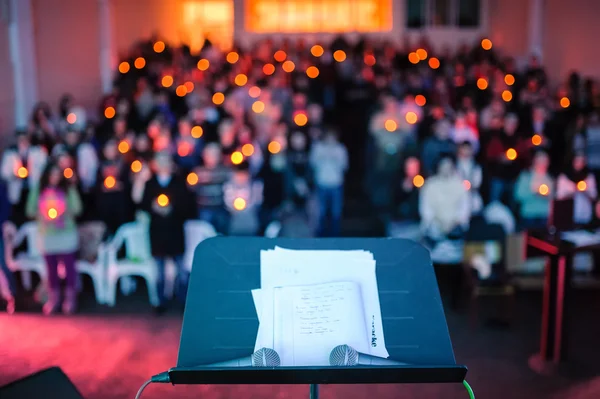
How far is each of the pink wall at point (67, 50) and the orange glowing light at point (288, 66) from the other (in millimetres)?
4069

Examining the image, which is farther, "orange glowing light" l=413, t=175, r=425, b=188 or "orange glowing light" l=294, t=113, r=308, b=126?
"orange glowing light" l=294, t=113, r=308, b=126

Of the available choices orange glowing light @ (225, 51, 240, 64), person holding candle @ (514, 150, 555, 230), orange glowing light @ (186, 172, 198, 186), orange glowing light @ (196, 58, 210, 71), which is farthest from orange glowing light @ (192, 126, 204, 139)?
orange glowing light @ (225, 51, 240, 64)

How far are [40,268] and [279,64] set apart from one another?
23.8 feet

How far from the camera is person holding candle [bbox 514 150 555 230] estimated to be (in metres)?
7.06

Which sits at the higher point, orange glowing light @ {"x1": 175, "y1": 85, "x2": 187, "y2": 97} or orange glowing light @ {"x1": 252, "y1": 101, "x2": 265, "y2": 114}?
orange glowing light @ {"x1": 175, "y1": 85, "x2": 187, "y2": 97}

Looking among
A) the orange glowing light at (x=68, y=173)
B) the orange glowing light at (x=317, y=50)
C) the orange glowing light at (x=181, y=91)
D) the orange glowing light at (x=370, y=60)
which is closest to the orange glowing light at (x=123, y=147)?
the orange glowing light at (x=68, y=173)

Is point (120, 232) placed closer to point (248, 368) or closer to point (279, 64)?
point (248, 368)

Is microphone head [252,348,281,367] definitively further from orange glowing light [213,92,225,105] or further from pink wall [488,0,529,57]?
pink wall [488,0,529,57]

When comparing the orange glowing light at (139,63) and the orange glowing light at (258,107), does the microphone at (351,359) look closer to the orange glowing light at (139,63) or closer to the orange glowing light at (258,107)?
the orange glowing light at (258,107)

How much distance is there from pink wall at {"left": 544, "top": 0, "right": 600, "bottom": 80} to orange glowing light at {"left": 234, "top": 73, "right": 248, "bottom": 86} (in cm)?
636

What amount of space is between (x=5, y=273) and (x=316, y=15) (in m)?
13.0

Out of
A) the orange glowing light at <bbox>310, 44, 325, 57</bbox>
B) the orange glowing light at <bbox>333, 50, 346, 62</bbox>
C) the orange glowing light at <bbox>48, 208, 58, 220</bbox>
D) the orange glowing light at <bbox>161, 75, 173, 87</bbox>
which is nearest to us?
the orange glowing light at <bbox>48, 208, 58, 220</bbox>

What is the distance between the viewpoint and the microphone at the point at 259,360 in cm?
172

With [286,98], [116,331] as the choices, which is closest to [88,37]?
[286,98]
